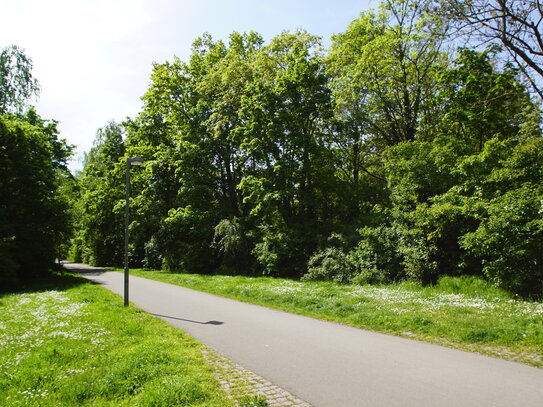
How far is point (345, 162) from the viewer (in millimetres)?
23938

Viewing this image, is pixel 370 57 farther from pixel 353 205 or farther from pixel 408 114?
pixel 353 205

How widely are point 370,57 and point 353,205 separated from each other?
341 inches

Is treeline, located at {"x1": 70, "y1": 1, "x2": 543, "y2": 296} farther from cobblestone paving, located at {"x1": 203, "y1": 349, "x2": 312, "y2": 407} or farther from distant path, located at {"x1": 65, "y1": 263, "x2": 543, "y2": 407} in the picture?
cobblestone paving, located at {"x1": 203, "y1": 349, "x2": 312, "y2": 407}

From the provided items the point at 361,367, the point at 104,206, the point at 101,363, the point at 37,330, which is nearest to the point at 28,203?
the point at 104,206

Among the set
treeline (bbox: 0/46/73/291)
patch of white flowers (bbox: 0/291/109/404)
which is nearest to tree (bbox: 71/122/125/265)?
treeline (bbox: 0/46/73/291)

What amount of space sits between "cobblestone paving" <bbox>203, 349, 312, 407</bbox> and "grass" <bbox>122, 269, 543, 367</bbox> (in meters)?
3.87

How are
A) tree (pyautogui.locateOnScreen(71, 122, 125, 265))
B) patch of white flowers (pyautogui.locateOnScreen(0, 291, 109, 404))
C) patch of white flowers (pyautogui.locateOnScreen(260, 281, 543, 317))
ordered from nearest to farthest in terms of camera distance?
1. patch of white flowers (pyautogui.locateOnScreen(0, 291, 109, 404))
2. patch of white flowers (pyautogui.locateOnScreen(260, 281, 543, 317))
3. tree (pyautogui.locateOnScreen(71, 122, 125, 265))

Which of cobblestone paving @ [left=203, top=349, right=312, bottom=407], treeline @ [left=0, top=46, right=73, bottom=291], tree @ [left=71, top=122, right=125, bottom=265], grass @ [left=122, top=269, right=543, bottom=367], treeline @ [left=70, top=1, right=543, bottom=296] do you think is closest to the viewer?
cobblestone paving @ [left=203, top=349, right=312, bottom=407]

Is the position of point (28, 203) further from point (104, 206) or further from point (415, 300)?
point (415, 300)

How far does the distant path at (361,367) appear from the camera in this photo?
479 centimetres

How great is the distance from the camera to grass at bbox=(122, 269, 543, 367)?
6.92m

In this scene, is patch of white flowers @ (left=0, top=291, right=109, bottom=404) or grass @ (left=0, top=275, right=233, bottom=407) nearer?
grass @ (left=0, top=275, right=233, bottom=407)

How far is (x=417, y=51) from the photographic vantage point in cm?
1994

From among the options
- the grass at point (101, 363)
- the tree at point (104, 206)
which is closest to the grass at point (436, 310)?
the grass at point (101, 363)
